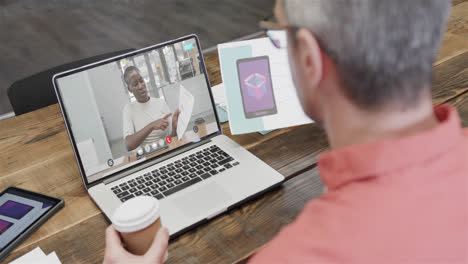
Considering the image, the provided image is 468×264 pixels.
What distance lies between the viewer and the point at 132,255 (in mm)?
839

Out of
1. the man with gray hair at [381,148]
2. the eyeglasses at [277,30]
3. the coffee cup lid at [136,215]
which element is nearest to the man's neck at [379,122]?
the man with gray hair at [381,148]

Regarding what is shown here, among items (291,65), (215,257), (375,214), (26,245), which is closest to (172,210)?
(215,257)

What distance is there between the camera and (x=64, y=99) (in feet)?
3.60

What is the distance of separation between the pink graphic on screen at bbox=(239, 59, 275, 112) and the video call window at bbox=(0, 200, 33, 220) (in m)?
0.62

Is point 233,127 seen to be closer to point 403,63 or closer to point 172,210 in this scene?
point 172,210

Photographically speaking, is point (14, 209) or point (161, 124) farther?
point (161, 124)

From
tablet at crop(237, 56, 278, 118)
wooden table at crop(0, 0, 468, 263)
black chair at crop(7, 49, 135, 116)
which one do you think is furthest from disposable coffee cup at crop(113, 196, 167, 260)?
black chair at crop(7, 49, 135, 116)

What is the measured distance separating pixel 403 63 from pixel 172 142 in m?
0.74

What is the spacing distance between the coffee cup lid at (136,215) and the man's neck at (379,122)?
359 mm

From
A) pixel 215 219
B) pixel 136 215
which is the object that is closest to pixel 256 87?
pixel 215 219

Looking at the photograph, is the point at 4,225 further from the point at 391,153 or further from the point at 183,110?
the point at 391,153

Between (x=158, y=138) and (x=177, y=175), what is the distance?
0.12m

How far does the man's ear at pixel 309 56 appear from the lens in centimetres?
65

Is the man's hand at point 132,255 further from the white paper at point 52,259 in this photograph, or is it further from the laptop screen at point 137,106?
the laptop screen at point 137,106
